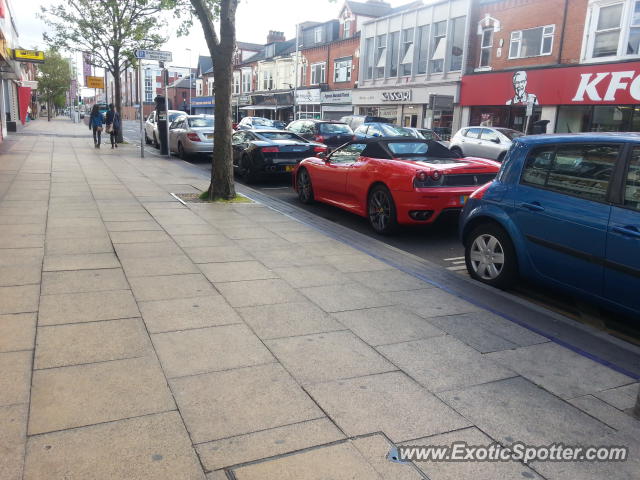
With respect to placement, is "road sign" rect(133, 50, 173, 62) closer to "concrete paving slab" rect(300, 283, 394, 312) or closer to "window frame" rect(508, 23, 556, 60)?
"concrete paving slab" rect(300, 283, 394, 312)

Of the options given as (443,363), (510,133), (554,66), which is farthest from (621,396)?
(554,66)

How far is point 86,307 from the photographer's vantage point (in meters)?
4.50

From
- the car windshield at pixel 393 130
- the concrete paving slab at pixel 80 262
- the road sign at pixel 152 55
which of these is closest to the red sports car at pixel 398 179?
the concrete paving slab at pixel 80 262

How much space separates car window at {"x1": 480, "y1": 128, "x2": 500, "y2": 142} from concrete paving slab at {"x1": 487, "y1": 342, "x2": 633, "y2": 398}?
1666 centimetres

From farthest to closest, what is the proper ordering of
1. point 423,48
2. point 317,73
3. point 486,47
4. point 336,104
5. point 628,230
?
point 317,73 < point 336,104 < point 423,48 < point 486,47 < point 628,230

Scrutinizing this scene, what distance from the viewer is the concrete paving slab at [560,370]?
3.52 m

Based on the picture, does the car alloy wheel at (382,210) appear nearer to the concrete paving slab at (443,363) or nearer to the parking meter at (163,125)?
the concrete paving slab at (443,363)

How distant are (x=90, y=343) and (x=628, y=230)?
13.5 feet

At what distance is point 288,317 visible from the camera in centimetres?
449

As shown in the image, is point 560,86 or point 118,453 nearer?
point 118,453

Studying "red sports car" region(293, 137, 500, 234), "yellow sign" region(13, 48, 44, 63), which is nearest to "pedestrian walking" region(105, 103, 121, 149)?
"yellow sign" region(13, 48, 44, 63)

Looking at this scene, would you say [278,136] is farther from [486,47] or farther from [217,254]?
[486,47]

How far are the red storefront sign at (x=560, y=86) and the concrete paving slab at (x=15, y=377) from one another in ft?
72.8

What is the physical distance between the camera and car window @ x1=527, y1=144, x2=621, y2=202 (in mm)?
4574
